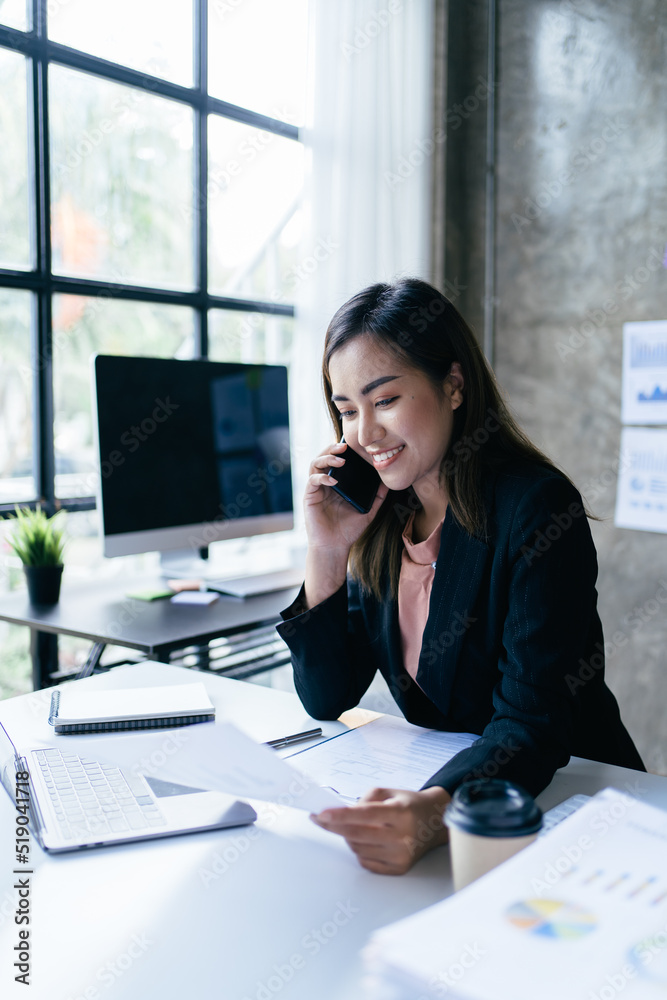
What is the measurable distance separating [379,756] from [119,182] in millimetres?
2220

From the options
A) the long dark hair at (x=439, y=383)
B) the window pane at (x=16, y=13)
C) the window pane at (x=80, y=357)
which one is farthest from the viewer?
the window pane at (x=80, y=357)

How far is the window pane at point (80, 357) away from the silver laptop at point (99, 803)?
1587mm

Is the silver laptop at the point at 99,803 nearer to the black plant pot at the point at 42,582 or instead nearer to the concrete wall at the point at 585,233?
the black plant pot at the point at 42,582

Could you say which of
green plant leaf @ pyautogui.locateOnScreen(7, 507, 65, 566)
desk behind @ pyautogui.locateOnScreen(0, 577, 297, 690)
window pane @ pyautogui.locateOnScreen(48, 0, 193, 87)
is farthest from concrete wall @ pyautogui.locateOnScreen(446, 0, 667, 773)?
green plant leaf @ pyautogui.locateOnScreen(7, 507, 65, 566)

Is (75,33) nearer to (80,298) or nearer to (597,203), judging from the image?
→ (80,298)

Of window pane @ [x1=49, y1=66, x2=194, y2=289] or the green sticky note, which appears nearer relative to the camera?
the green sticky note

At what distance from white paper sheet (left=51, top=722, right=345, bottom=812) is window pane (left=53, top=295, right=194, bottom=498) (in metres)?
1.77

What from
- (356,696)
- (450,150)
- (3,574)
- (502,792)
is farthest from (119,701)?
(450,150)

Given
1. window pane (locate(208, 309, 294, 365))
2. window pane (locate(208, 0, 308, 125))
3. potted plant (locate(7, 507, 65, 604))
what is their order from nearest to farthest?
potted plant (locate(7, 507, 65, 604)) → window pane (locate(208, 0, 308, 125)) → window pane (locate(208, 309, 294, 365))

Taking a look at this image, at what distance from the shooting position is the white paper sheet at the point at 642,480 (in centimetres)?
301

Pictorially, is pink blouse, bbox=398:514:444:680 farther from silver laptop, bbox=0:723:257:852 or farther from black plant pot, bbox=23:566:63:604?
black plant pot, bbox=23:566:63:604

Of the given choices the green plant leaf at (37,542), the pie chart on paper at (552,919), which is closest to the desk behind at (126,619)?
the green plant leaf at (37,542)

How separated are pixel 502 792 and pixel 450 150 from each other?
A: 10.7 ft

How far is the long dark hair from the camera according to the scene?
4.60 feet
